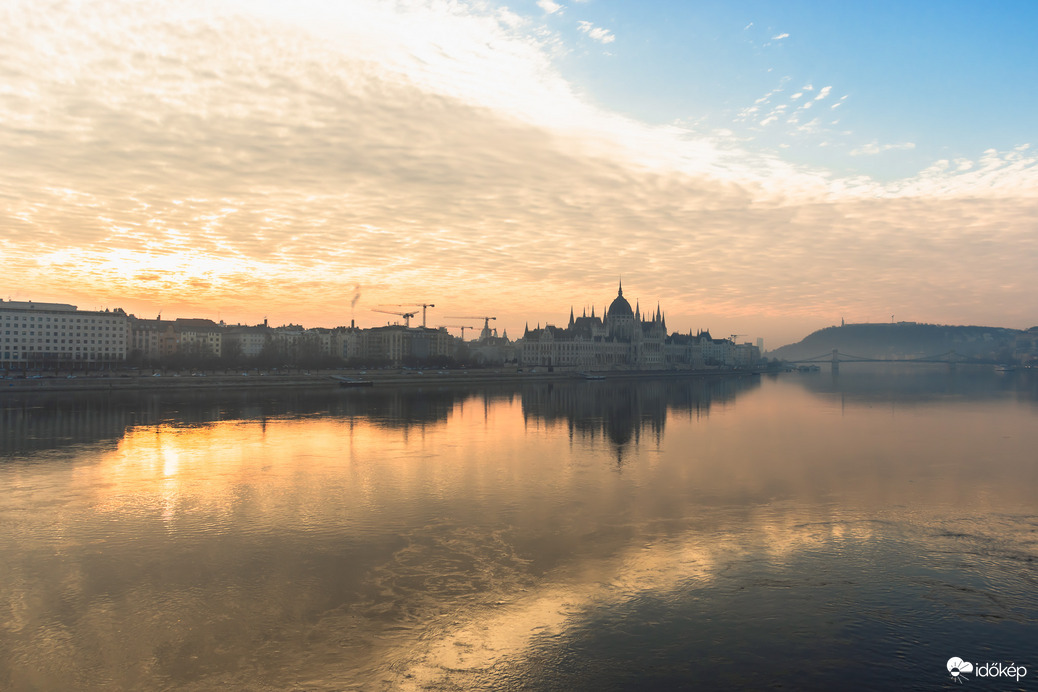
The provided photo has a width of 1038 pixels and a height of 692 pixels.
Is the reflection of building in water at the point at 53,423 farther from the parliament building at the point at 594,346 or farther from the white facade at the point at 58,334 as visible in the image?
the parliament building at the point at 594,346

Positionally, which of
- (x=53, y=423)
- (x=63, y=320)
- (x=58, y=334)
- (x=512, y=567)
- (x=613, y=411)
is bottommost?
(x=512, y=567)

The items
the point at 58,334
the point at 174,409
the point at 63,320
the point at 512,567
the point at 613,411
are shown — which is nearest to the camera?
the point at 512,567

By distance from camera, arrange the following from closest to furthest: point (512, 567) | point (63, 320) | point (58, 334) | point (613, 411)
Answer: point (512, 567) < point (613, 411) < point (58, 334) < point (63, 320)

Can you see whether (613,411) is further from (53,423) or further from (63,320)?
(63,320)

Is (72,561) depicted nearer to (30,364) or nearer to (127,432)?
(127,432)

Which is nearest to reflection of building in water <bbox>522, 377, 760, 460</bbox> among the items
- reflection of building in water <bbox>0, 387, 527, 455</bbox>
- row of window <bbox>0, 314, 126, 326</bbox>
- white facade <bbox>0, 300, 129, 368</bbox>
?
reflection of building in water <bbox>0, 387, 527, 455</bbox>

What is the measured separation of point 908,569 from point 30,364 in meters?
126

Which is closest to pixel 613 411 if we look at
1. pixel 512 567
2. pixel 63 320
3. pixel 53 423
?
pixel 53 423

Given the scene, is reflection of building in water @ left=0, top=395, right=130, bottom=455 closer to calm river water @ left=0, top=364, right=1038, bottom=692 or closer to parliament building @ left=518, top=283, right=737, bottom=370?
calm river water @ left=0, top=364, right=1038, bottom=692

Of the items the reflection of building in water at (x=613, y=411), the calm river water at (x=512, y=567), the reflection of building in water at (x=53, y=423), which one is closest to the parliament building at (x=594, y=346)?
the reflection of building in water at (x=613, y=411)

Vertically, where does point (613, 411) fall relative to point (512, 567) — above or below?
above

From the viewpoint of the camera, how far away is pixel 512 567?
15977 millimetres

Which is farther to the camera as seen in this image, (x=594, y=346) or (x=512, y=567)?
(x=594, y=346)

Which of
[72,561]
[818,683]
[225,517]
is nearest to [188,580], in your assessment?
[72,561]
